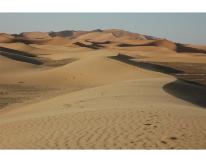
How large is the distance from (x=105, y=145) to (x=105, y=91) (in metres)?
6.86

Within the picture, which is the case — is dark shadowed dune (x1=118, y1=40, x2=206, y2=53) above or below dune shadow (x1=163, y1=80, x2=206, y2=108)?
above

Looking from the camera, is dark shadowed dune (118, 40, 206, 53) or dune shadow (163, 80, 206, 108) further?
dark shadowed dune (118, 40, 206, 53)

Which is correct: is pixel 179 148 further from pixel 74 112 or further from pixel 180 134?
pixel 74 112

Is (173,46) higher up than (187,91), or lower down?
higher up

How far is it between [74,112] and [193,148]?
3.77 m

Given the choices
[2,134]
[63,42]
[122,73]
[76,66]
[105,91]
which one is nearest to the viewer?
[2,134]

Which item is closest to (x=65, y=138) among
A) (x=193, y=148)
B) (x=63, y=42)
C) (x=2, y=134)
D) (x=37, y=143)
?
(x=37, y=143)

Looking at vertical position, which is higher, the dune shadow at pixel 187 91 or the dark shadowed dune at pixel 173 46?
the dark shadowed dune at pixel 173 46

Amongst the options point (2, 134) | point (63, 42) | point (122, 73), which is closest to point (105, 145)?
point (2, 134)

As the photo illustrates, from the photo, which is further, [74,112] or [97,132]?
[74,112]

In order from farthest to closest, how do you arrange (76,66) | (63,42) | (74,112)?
(63,42) → (76,66) → (74,112)

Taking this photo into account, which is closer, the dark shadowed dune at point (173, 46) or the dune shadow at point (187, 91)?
the dune shadow at point (187, 91)

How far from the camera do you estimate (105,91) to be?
14453 mm

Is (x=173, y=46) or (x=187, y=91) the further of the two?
(x=173, y=46)
